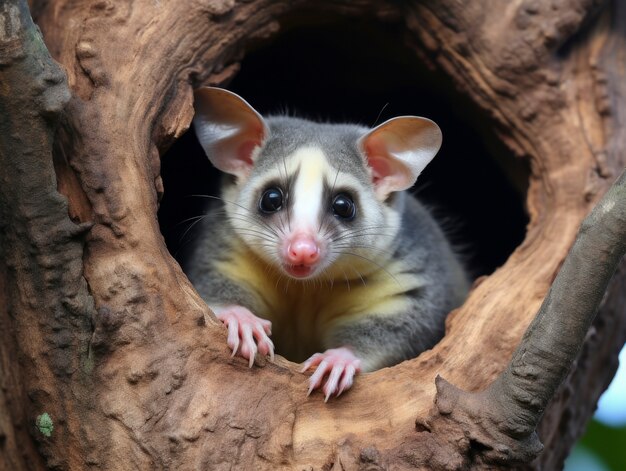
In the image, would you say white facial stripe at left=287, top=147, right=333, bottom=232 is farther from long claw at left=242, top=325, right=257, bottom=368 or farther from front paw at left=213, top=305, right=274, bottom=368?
long claw at left=242, top=325, right=257, bottom=368

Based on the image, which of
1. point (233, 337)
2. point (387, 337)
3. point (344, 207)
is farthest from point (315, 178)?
point (233, 337)

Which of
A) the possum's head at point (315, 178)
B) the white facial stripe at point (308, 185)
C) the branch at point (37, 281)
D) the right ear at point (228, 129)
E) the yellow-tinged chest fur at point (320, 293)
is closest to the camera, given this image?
the branch at point (37, 281)

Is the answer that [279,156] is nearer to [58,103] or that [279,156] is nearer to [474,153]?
[58,103]

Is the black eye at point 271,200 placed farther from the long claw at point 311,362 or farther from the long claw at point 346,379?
the long claw at point 346,379

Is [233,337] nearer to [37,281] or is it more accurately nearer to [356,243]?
[37,281]

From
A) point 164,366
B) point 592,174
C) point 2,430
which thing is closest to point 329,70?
point 592,174

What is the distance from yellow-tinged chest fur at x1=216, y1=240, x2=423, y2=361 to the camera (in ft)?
12.9

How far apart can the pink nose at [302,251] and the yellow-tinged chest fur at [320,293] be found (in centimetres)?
56

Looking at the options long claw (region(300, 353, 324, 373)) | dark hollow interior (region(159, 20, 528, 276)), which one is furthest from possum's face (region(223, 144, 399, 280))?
dark hollow interior (region(159, 20, 528, 276))

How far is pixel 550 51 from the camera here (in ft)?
12.8

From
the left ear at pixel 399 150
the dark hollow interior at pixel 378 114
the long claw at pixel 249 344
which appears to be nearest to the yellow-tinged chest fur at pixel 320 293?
the left ear at pixel 399 150

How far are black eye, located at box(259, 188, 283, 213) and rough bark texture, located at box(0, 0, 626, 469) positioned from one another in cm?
55

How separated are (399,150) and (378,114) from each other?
166cm

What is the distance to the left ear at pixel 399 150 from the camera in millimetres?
3748
